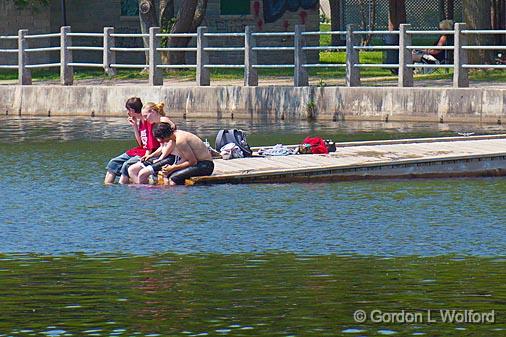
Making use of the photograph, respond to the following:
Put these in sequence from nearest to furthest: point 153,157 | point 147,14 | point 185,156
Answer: point 185,156 < point 153,157 < point 147,14

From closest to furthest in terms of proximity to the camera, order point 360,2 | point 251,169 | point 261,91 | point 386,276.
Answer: point 386,276, point 251,169, point 261,91, point 360,2

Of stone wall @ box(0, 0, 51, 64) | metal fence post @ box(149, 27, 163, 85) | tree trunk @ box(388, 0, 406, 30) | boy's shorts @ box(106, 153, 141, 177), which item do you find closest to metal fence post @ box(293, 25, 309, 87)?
metal fence post @ box(149, 27, 163, 85)

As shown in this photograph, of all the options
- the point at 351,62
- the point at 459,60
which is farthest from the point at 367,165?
the point at 351,62

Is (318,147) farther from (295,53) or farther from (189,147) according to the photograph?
(295,53)

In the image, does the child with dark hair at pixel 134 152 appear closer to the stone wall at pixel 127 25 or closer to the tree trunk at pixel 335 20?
the stone wall at pixel 127 25

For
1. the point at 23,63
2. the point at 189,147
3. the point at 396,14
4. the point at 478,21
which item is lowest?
the point at 189,147

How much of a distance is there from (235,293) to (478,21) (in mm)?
22117

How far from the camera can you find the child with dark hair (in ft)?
62.3

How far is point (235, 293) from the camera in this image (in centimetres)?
1196

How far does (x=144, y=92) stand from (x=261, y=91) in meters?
2.37

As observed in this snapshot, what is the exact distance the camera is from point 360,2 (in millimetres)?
49625

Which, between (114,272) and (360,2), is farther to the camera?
(360,2)

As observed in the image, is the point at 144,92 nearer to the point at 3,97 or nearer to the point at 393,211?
the point at 3,97

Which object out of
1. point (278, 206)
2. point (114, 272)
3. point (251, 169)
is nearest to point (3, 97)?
point (251, 169)
